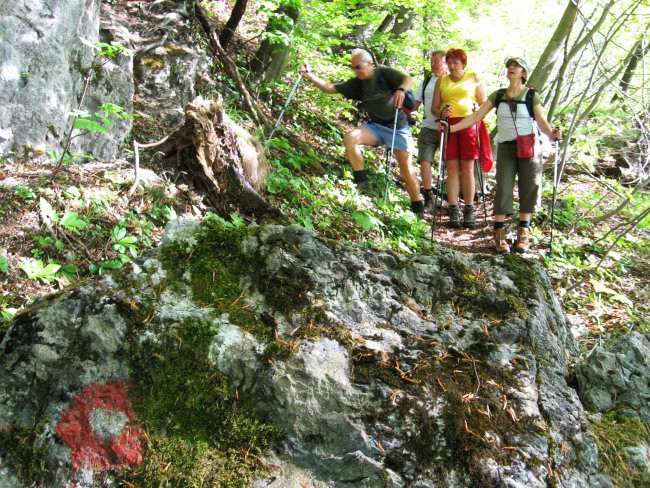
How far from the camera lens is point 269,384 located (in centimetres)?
191

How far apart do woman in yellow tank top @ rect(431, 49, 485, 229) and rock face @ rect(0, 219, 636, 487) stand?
5.36 m

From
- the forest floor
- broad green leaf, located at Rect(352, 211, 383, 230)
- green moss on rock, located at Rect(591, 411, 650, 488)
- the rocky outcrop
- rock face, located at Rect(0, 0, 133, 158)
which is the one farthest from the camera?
broad green leaf, located at Rect(352, 211, 383, 230)

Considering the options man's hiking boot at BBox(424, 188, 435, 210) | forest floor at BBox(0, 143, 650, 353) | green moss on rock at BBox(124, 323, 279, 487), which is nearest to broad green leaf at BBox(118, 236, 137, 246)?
forest floor at BBox(0, 143, 650, 353)

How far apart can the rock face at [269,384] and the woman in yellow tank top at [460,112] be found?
5.36m

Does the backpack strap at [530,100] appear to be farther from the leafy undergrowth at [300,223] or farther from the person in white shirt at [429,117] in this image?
the leafy undergrowth at [300,223]

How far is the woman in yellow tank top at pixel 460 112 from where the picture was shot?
720cm

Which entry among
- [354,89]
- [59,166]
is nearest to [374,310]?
[59,166]

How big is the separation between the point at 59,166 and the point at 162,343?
10.5ft

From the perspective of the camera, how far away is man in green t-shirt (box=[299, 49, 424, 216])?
23.2 ft

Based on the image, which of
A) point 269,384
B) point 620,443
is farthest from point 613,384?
point 269,384

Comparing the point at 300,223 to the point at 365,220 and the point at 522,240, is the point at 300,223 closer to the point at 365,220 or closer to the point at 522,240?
the point at 365,220

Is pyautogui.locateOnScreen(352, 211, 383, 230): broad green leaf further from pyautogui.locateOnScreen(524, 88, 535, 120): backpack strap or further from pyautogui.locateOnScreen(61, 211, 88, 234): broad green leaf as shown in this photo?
pyautogui.locateOnScreen(61, 211, 88, 234): broad green leaf

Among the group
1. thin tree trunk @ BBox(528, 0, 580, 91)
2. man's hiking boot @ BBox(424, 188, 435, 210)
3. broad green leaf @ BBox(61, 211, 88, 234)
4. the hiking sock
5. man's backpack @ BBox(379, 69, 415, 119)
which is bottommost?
man's hiking boot @ BBox(424, 188, 435, 210)

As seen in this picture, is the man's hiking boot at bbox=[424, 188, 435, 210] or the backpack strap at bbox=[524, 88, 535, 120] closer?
the backpack strap at bbox=[524, 88, 535, 120]
